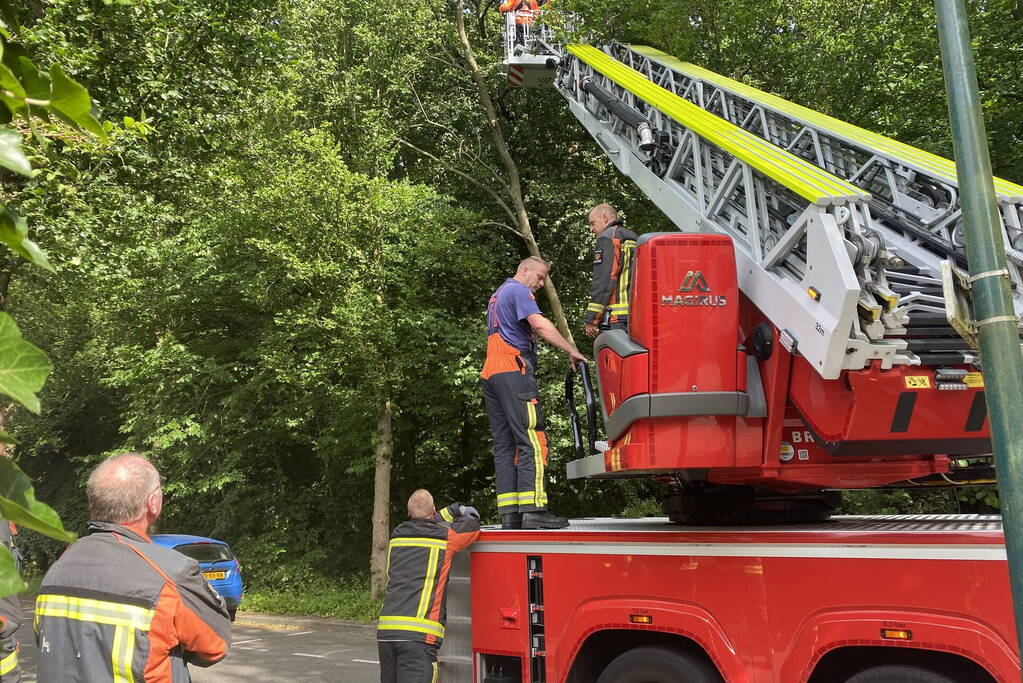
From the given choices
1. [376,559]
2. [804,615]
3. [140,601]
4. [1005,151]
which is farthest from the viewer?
[376,559]

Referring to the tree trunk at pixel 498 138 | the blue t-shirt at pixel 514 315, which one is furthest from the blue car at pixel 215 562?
the blue t-shirt at pixel 514 315

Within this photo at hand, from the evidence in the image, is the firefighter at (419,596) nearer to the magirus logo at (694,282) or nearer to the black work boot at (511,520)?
the black work boot at (511,520)

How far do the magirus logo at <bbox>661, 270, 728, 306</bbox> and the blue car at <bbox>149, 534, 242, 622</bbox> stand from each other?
10400mm

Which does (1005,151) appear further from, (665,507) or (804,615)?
(804,615)

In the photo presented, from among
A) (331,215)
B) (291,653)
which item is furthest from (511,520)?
(331,215)

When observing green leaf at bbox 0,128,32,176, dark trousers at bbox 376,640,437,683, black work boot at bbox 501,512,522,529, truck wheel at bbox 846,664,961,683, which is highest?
green leaf at bbox 0,128,32,176

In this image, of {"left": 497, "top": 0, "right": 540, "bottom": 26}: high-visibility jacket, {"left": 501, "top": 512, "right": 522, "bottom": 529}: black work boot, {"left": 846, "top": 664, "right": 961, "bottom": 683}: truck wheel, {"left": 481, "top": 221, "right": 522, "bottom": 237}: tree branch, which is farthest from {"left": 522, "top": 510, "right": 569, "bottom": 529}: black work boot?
{"left": 497, "top": 0, "right": 540, "bottom": 26}: high-visibility jacket

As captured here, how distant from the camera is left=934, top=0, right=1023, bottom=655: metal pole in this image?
8.15ft

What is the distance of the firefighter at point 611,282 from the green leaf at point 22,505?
3868 mm

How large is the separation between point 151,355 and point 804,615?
15348 mm

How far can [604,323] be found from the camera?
488cm

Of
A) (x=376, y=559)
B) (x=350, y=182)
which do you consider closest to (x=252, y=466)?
(x=376, y=559)

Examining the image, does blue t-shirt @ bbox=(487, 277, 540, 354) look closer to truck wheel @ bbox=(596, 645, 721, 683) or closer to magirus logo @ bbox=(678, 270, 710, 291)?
magirus logo @ bbox=(678, 270, 710, 291)

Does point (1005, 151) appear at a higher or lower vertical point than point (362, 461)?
higher
